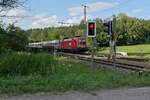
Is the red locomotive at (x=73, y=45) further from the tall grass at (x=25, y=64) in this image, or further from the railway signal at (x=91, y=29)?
the tall grass at (x=25, y=64)

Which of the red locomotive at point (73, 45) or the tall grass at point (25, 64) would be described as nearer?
the tall grass at point (25, 64)

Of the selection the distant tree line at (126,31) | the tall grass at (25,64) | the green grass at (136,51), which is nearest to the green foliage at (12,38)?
the tall grass at (25,64)

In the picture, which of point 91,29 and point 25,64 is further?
point 91,29

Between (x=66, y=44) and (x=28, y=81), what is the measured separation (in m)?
63.0

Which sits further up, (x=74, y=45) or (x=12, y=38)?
(x=12, y=38)

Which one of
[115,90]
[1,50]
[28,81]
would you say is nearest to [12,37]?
[1,50]

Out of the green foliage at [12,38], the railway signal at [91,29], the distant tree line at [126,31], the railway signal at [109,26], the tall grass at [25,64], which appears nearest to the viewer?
the tall grass at [25,64]

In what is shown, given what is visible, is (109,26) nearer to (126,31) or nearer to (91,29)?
(91,29)

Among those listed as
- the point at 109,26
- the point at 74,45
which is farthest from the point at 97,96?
the point at 74,45

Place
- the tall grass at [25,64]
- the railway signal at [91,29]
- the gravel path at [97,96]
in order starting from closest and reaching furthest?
the gravel path at [97,96]
the tall grass at [25,64]
the railway signal at [91,29]

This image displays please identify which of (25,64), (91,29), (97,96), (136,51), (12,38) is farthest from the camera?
(136,51)

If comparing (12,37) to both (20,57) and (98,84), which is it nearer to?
(20,57)

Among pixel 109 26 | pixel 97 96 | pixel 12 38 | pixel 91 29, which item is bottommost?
pixel 97 96

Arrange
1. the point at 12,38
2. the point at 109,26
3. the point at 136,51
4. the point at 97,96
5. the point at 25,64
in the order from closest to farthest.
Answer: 1. the point at 97,96
2. the point at 25,64
3. the point at 12,38
4. the point at 109,26
5. the point at 136,51
